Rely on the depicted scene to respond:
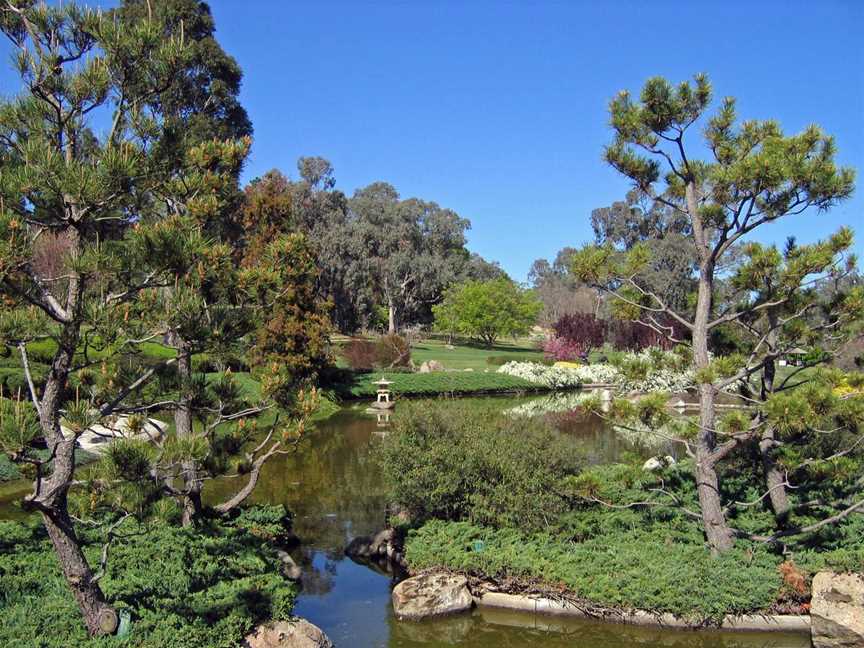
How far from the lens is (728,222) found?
8.22 m

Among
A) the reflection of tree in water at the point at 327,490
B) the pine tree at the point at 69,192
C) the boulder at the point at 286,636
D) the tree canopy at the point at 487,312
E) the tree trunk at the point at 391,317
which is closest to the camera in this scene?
the pine tree at the point at 69,192

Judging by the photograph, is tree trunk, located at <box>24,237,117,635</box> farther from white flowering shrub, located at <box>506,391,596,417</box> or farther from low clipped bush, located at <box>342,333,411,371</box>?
low clipped bush, located at <box>342,333,411,371</box>

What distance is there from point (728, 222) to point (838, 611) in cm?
409

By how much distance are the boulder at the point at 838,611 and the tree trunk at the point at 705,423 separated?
3.30ft

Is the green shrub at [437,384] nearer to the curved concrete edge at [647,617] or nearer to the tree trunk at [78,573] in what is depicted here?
the curved concrete edge at [647,617]

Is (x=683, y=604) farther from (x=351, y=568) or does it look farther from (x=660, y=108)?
(x=660, y=108)

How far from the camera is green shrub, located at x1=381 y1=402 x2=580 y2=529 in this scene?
28.2 ft

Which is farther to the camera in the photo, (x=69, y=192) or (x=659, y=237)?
(x=659, y=237)

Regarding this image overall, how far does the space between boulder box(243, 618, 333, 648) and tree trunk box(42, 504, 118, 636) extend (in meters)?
1.19

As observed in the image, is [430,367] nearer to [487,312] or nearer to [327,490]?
[487,312]

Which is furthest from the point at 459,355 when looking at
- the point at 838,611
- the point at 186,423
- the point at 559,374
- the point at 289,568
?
the point at 838,611

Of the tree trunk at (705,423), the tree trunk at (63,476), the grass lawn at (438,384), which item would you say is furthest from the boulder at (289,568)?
the grass lawn at (438,384)

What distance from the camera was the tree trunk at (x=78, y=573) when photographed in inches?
192

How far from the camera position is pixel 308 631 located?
6.30 metres
